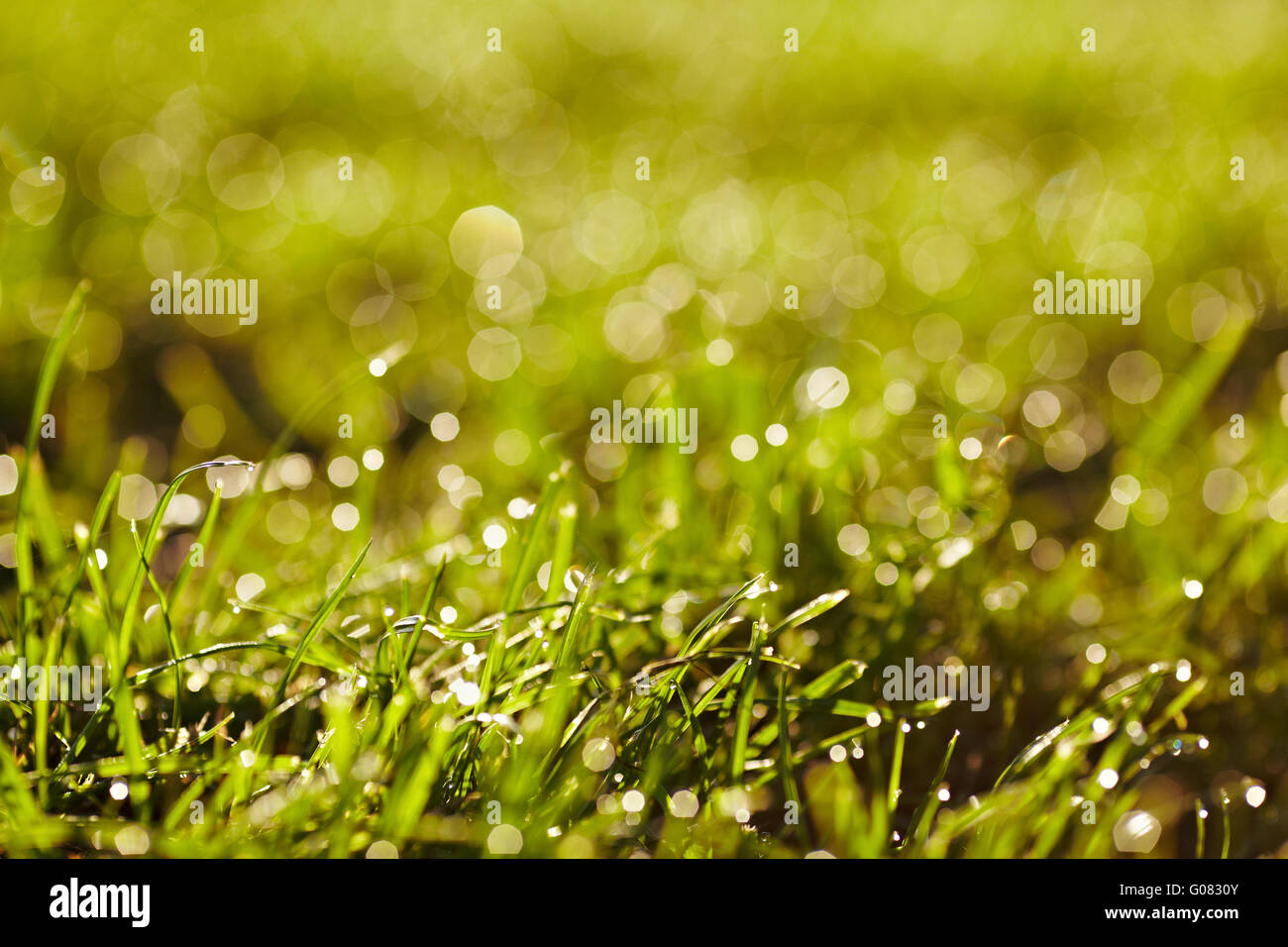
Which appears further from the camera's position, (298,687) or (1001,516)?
(1001,516)

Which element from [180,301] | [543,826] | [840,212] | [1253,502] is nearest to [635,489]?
[543,826]

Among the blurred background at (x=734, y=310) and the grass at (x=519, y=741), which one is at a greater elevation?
the blurred background at (x=734, y=310)

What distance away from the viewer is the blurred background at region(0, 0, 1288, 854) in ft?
5.49

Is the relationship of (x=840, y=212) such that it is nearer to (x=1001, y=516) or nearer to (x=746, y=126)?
(x=746, y=126)

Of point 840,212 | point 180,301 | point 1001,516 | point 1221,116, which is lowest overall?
point 1001,516

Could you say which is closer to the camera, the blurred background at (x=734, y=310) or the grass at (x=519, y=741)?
the grass at (x=519, y=741)

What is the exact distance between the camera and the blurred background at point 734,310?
1.67m

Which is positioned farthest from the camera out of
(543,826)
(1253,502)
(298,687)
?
(1253,502)

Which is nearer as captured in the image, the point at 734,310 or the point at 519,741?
the point at 519,741

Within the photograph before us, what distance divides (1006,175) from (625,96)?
1.79 metres

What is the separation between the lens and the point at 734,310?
283cm

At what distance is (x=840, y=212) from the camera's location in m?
3.54

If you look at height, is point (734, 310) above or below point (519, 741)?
above

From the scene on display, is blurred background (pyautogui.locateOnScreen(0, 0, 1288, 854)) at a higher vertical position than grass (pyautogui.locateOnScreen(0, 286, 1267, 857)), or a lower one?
higher
